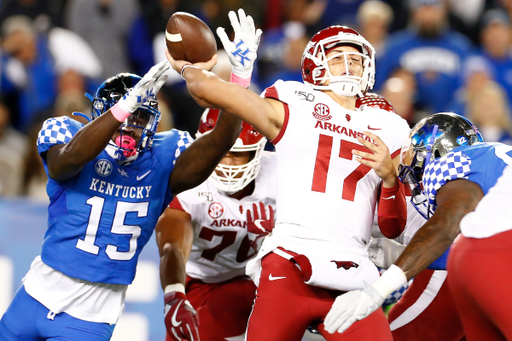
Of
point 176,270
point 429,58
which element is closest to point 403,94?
point 429,58

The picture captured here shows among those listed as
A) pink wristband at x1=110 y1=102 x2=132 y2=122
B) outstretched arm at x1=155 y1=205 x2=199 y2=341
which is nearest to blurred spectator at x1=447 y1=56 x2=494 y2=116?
outstretched arm at x1=155 y1=205 x2=199 y2=341

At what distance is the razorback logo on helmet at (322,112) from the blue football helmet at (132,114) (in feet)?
2.91

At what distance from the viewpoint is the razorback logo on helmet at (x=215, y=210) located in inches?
160

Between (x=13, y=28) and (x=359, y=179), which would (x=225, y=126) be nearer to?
(x=359, y=179)

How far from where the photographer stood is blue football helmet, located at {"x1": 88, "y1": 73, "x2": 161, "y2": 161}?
11.3ft

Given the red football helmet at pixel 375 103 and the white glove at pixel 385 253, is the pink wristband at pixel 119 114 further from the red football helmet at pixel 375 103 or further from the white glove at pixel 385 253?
the white glove at pixel 385 253

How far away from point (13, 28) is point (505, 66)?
18.3ft

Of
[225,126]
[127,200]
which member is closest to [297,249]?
[225,126]

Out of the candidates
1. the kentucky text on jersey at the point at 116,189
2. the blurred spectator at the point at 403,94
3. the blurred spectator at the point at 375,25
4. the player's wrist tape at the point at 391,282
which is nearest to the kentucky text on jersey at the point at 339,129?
the player's wrist tape at the point at 391,282

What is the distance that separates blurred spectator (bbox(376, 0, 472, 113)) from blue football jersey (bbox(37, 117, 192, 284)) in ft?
14.8

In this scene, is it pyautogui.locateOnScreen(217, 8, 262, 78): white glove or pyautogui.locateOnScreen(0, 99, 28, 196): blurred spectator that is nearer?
pyautogui.locateOnScreen(217, 8, 262, 78): white glove

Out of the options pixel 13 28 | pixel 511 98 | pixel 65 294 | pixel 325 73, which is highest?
pixel 511 98

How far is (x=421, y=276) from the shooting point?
12.4 ft

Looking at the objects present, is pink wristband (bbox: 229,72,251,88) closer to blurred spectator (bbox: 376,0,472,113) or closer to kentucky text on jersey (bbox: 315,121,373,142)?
kentucky text on jersey (bbox: 315,121,373,142)
